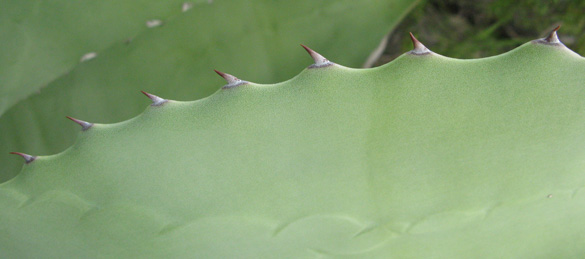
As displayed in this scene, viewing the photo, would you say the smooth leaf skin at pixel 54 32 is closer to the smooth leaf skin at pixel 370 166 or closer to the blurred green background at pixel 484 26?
the smooth leaf skin at pixel 370 166

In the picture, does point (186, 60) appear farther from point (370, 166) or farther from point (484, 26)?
point (484, 26)

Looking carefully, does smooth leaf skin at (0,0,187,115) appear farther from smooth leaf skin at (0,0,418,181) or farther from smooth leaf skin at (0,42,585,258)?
smooth leaf skin at (0,42,585,258)

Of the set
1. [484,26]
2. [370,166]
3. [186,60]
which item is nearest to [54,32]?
[186,60]

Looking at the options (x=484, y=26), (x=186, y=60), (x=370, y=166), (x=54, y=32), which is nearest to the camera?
(x=370, y=166)

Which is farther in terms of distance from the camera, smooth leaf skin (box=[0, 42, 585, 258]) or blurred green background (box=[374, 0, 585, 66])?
blurred green background (box=[374, 0, 585, 66])

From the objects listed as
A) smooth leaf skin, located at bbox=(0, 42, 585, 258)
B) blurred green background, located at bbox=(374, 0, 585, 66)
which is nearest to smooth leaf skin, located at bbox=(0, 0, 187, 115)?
smooth leaf skin, located at bbox=(0, 42, 585, 258)
